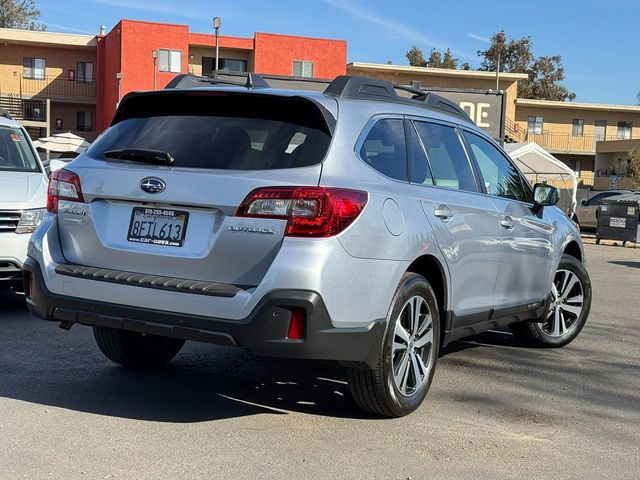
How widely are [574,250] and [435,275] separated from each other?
2824 mm

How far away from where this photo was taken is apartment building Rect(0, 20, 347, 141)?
42.3 m

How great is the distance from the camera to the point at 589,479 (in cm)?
397

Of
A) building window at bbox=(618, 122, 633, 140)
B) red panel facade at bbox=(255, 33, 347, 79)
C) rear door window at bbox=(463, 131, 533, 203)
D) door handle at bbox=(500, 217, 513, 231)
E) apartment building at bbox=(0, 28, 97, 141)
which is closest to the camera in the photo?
door handle at bbox=(500, 217, 513, 231)

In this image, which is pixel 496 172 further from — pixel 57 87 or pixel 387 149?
pixel 57 87

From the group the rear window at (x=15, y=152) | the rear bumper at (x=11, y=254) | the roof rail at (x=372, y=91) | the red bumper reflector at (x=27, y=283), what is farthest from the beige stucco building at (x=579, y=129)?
the red bumper reflector at (x=27, y=283)

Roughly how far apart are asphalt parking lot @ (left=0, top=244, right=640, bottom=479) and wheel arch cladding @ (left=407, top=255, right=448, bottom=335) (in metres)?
0.64

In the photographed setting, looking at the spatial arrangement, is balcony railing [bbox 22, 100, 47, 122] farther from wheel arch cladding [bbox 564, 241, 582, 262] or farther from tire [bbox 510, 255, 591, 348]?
tire [bbox 510, 255, 591, 348]

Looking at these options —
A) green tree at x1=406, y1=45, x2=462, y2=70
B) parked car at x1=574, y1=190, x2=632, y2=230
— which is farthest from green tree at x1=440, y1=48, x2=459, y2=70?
parked car at x1=574, y1=190, x2=632, y2=230

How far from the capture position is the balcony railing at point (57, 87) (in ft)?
156

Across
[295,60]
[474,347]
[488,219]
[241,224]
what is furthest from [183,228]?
[295,60]

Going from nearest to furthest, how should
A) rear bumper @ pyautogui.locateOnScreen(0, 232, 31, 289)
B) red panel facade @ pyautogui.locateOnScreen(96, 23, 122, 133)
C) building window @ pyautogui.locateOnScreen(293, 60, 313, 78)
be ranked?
rear bumper @ pyautogui.locateOnScreen(0, 232, 31, 289) → red panel facade @ pyautogui.locateOnScreen(96, 23, 122, 133) → building window @ pyautogui.locateOnScreen(293, 60, 313, 78)

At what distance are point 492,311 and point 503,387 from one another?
54 cm

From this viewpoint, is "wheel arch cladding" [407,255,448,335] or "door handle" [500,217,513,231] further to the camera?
"door handle" [500,217,513,231]

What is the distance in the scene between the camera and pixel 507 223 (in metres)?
5.90
